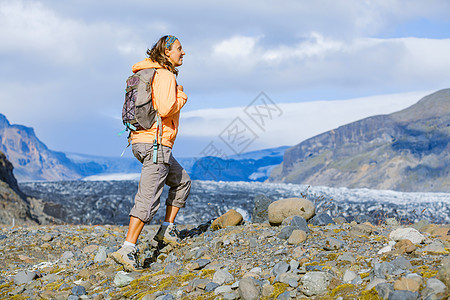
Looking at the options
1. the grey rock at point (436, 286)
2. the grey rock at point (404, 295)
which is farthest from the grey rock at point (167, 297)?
the grey rock at point (436, 286)

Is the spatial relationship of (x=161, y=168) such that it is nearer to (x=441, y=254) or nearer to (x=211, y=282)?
(x=211, y=282)

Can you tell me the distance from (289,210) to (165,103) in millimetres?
2762

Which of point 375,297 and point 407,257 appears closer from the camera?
point 375,297

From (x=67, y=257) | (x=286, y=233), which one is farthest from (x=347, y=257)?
(x=67, y=257)

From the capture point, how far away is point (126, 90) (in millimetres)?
5441

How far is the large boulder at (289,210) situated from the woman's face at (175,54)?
9.00ft

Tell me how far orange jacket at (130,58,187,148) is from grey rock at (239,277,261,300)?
7.06ft

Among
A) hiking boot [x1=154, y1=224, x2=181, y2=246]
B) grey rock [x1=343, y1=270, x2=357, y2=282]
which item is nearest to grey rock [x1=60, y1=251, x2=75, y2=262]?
hiking boot [x1=154, y1=224, x2=181, y2=246]

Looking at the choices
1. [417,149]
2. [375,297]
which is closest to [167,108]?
[375,297]

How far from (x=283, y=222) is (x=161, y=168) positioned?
86.4 inches

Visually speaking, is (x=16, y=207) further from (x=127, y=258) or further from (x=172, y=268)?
(x=172, y=268)

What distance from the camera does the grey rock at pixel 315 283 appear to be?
3842 mm

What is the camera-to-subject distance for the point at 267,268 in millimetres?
4664

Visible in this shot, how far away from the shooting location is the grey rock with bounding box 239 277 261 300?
395cm
